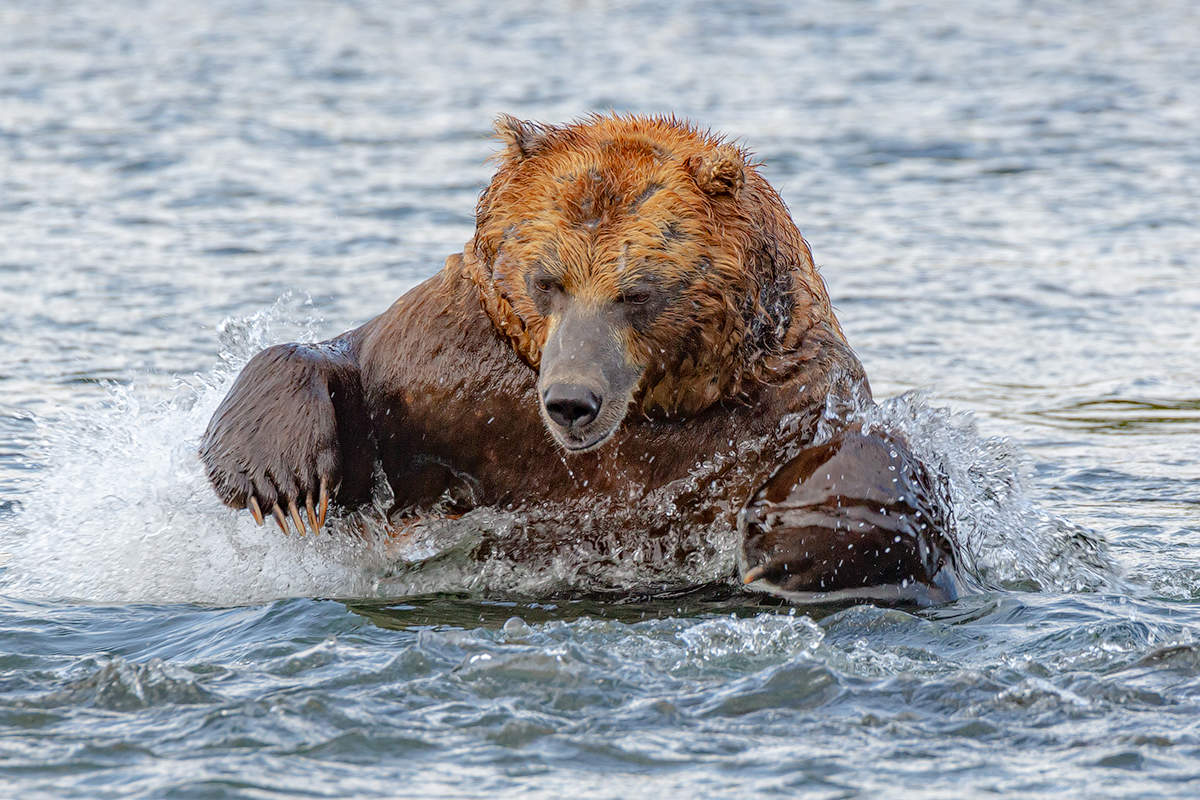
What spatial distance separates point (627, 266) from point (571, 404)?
0.47 metres

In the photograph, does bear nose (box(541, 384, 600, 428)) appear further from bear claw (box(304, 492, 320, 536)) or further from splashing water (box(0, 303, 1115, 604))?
bear claw (box(304, 492, 320, 536))

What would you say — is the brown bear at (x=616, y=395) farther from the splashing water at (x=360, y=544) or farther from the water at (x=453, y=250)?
the water at (x=453, y=250)

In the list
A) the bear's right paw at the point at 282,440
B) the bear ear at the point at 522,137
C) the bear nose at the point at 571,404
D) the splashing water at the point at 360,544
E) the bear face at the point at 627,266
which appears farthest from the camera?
the splashing water at the point at 360,544

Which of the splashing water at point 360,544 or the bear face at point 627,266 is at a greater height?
the bear face at point 627,266

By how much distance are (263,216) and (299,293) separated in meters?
2.15

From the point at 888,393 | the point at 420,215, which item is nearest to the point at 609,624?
the point at 888,393

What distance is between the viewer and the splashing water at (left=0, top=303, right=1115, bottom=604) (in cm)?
608

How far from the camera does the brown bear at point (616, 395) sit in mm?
5406

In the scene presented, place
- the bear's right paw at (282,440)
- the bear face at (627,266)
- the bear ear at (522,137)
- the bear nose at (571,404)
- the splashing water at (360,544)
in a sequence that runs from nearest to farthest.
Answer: the bear nose at (571,404)
the bear face at (627,266)
the bear ear at (522,137)
the bear's right paw at (282,440)
the splashing water at (360,544)

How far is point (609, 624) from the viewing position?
5344 mm

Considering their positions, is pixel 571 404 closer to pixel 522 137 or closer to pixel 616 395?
pixel 616 395

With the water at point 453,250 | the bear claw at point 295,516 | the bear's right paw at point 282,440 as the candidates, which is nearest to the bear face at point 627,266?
the bear's right paw at point 282,440

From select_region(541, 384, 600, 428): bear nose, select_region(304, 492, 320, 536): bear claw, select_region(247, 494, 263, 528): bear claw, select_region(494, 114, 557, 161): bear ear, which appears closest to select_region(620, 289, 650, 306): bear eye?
select_region(541, 384, 600, 428): bear nose

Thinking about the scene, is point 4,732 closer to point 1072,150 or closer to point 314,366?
point 314,366
